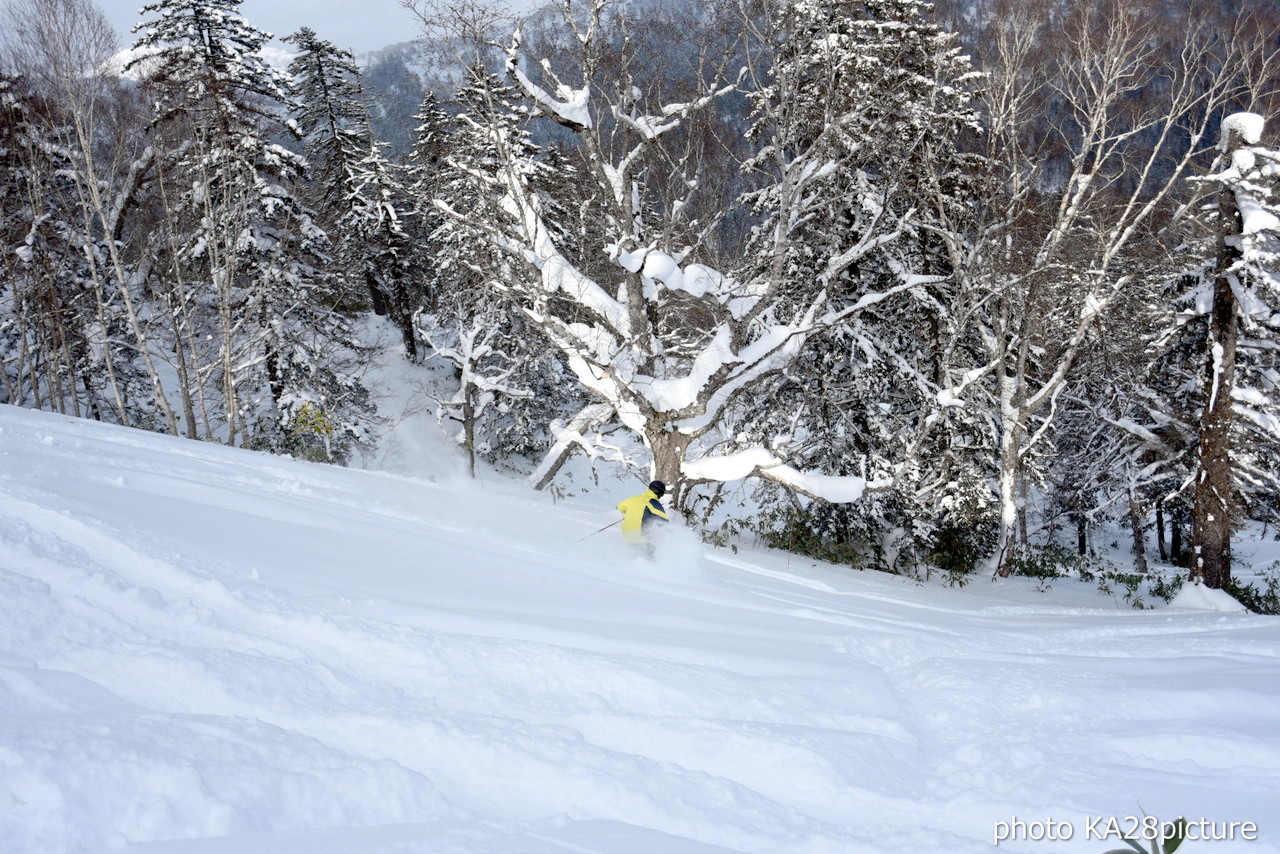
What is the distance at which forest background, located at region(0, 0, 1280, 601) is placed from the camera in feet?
37.0

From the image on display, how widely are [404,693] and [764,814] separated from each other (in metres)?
1.63

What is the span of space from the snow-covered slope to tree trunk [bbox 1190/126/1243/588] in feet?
30.0

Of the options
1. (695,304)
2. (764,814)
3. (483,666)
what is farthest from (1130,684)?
(695,304)

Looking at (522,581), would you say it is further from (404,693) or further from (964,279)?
(964,279)

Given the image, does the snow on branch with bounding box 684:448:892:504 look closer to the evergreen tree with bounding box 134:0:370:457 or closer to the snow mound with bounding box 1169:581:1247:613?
the snow mound with bounding box 1169:581:1247:613

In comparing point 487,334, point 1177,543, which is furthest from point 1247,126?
point 1177,543

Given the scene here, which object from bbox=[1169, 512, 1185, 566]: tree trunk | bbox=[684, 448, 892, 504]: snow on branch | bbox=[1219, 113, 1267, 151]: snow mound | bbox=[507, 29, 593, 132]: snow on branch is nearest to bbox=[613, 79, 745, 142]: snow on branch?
bbox=[507, 29, 593, 132]: snow on branch

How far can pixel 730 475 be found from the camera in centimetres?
1152

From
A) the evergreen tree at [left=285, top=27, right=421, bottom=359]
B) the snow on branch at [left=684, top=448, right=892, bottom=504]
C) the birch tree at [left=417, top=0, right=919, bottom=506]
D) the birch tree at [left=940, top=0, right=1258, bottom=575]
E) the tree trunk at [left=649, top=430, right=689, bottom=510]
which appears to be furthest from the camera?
the evergreen tree at [left=285, top=27, right=421, bottom=359]

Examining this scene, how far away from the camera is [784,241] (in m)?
10.9

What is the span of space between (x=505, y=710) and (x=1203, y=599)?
14.8 m

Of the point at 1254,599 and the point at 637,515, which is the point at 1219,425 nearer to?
the point at 1254,599

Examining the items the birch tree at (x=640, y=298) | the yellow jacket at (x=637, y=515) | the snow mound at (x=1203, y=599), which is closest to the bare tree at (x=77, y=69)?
the birch tree at (x=640, y=298)

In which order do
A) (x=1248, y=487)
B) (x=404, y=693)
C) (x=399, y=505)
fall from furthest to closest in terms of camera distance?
(x=1248, y=487) → (x=399, y=505) → (x=404, y=693)
